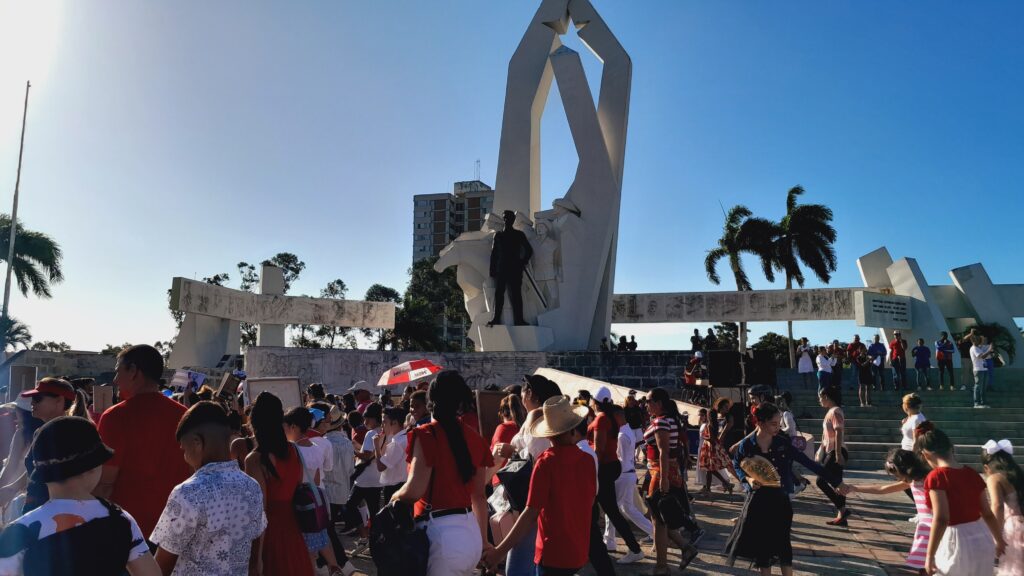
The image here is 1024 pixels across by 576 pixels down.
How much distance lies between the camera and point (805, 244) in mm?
27797

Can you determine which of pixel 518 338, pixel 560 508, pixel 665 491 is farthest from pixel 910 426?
pixel 518 338

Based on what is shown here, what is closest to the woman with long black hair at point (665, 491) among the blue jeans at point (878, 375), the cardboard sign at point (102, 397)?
the cardboard sign at point (102, 397)

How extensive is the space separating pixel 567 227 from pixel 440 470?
17028 mm

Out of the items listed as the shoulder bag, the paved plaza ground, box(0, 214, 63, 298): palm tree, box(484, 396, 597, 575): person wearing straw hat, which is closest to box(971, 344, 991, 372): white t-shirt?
the paved plaza ground

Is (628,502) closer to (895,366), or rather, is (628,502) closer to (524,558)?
(524,558)

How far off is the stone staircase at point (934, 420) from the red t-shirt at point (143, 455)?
10211 mm

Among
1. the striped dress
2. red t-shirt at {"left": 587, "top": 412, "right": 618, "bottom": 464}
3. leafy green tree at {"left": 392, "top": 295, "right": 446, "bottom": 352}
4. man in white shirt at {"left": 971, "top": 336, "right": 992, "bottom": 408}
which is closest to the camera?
the striped dress

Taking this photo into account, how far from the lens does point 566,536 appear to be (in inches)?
115

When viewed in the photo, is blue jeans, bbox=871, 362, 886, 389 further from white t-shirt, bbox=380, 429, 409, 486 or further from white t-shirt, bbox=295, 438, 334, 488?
white t-shirt, bbox=295, 438, 334, 488

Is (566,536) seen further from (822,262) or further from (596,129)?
(822,262)

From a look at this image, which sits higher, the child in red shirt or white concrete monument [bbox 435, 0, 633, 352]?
white concrete monument [bbox 435, 0, 633, 352]

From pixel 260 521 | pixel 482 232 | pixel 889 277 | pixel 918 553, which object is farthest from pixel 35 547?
pixel 889 277

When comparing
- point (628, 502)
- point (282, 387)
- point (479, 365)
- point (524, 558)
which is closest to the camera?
point (524, 558)

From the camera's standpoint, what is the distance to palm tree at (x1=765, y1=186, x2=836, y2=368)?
2764 cm
